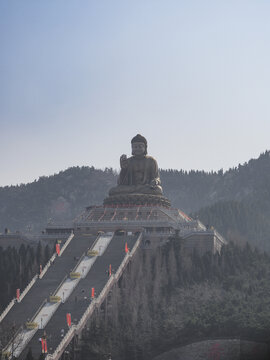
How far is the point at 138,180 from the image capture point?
83.5 m

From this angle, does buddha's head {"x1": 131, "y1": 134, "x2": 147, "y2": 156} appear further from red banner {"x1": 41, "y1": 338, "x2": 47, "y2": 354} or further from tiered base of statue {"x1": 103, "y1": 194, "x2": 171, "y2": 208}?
red banner {"x1": 41, "y1": 338, "x2": 47, "y2": 354}

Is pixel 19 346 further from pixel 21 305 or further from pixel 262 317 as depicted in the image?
pixel 262 317

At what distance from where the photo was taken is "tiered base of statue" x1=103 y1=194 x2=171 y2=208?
81125mm

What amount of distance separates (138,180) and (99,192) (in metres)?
70.7

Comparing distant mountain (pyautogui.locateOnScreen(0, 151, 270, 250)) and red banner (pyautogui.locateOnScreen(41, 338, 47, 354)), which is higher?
distant mountain (pyautogui.locateOnScreen(0, 151, 270, 250))

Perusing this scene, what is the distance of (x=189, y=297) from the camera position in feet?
218

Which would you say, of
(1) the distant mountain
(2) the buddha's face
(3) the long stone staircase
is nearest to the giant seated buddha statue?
(2) the buddha's face

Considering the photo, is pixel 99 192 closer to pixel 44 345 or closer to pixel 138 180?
pixel 138 180

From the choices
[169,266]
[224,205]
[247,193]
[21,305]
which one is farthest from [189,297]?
[247,193]

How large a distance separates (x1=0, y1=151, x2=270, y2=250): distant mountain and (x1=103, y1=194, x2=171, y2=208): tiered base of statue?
3770cm

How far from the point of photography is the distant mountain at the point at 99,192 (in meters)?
137

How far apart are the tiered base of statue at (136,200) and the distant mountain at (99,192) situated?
37704 mm

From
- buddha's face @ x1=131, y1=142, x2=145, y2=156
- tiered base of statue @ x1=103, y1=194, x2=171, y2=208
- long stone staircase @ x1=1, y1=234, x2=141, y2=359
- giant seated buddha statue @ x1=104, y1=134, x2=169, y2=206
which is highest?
buddha's face @ x1=131, y1=142, x2=145, y2=156

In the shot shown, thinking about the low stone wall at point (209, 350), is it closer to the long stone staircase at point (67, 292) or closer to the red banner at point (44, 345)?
the long stone staircase at point (67, 292)
